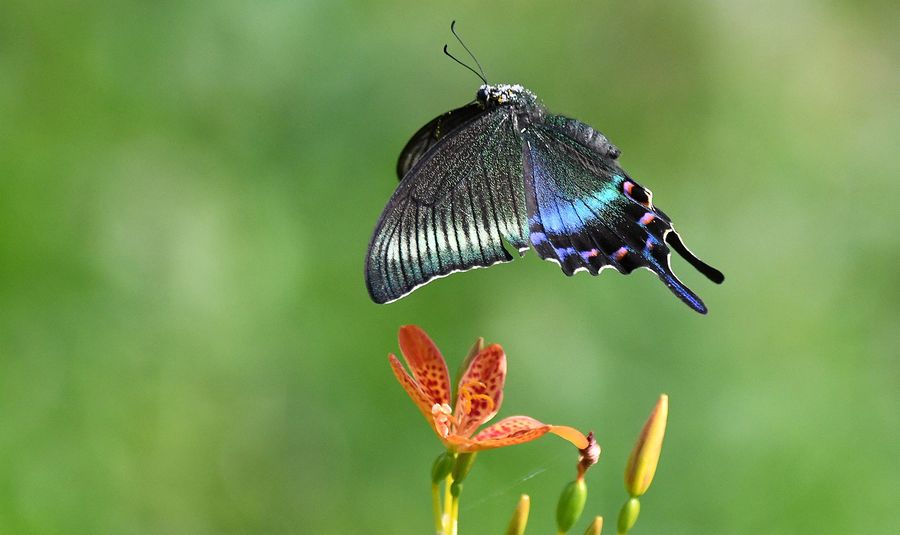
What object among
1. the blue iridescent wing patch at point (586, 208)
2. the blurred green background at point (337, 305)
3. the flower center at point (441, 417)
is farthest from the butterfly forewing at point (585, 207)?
the blurred green background at point (337, 305)

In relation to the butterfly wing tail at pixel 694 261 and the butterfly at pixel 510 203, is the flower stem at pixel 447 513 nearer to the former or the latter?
the butterfly at pixel 510 203

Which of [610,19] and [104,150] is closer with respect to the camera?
[104,150]

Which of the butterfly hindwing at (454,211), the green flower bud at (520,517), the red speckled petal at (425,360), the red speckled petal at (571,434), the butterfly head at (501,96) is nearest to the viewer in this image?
the red speckled petal at (571,434)

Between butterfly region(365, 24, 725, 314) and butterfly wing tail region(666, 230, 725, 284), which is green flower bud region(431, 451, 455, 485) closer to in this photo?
butterfly region(365, 24, 725, 314)

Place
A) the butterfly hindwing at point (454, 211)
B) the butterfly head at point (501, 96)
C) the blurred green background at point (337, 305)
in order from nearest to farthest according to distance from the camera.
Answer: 1. the butterfly hindwing at point (454, 211)
2. the butterfly head at point (501, 96)
3. the blurred green background at point (337, 305)

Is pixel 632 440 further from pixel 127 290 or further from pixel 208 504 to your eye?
pixel 127 290

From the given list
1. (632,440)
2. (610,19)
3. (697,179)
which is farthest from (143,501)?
(610,19)
